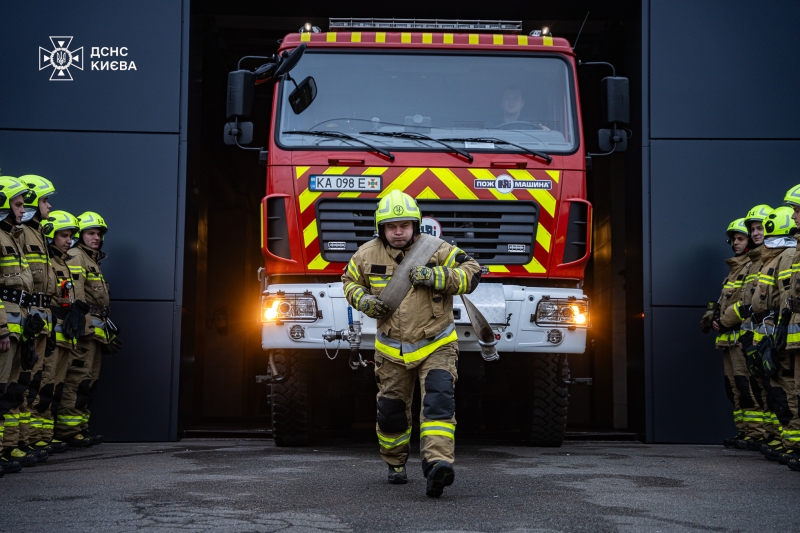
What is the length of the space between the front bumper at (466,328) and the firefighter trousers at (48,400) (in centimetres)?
210

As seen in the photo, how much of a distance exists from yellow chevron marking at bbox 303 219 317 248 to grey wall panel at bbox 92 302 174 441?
2993 mm

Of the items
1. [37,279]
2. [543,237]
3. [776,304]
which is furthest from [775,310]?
[37,279]

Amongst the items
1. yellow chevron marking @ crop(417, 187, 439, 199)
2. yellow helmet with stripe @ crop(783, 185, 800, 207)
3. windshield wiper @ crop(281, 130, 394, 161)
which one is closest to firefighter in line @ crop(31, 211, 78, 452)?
windshield wiper @ crop(281, 130, 394, 161)

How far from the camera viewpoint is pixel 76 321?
28.7ft

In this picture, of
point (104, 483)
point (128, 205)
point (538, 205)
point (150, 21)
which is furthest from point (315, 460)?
point (150, 21)

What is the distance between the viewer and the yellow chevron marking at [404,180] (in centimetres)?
757

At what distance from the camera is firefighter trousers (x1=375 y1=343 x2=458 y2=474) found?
539cm

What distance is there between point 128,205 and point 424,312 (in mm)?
5241

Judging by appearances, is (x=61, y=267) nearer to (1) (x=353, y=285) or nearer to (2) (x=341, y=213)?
(2) (x=341, y=213)

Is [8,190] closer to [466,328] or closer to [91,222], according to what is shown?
[91,222]

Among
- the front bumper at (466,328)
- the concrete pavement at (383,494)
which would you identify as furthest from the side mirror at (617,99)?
the concrete pavement at (383,494)

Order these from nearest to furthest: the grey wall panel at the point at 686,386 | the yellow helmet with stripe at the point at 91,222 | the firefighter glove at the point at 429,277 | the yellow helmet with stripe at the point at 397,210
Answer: the firefighter glove at the point at 429,277 < the yellow helmet with stripe at the point at 397,210 < the yellow helmet with stripe at the point at 91,222 < the grey wall panel at the point at 686,386

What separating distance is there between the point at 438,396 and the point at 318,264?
7.58 ft

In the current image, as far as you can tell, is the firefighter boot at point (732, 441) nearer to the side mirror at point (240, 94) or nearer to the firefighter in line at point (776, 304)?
the firefighter in line at point (776, 304)
